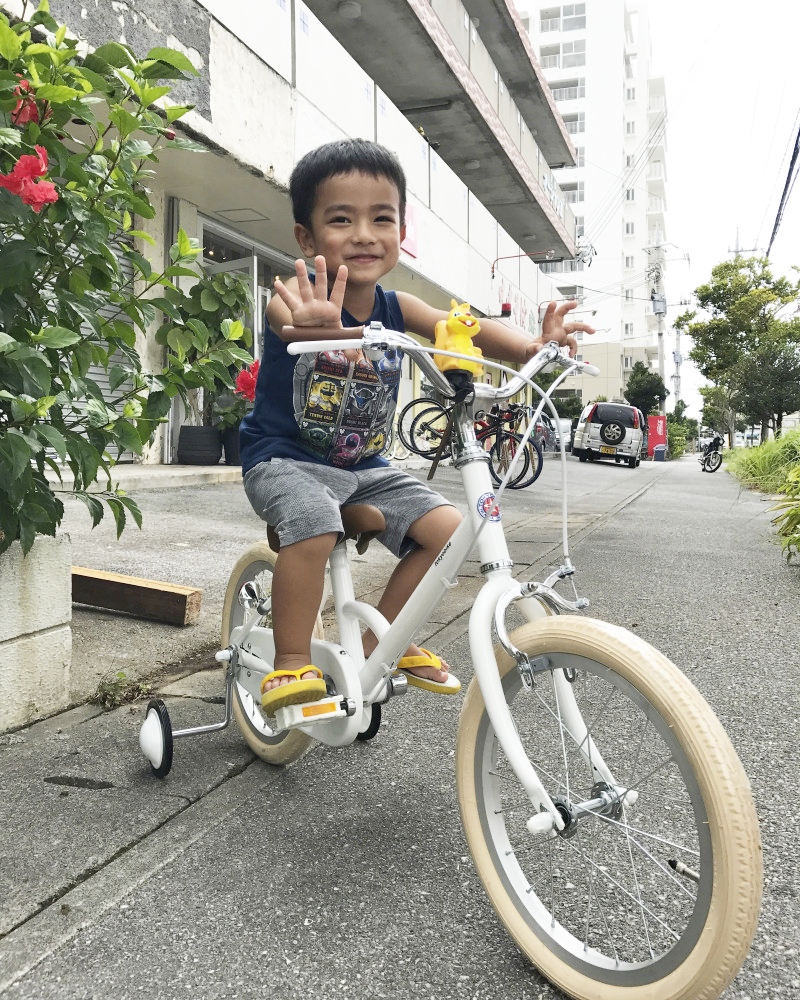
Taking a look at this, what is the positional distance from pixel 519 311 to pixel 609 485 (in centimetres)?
716

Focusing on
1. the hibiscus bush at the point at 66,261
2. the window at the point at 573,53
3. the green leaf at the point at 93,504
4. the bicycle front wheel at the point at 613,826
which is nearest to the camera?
the bicycle front wheel at the point at 613,826

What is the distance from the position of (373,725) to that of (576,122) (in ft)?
237

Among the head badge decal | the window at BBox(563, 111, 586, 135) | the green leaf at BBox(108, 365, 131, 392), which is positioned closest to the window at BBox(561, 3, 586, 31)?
the window at BBox(563, 111, 586, 135)

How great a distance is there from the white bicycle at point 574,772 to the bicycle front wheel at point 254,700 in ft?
1.10

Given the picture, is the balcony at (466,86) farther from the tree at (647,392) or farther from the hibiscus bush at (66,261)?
the tree at (647,392)

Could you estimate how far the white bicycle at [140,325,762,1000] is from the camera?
1273 millimetres

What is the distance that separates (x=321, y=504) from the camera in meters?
1.95

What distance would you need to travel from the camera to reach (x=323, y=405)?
203 centimetres

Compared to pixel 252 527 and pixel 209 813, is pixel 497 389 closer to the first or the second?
pixel 209 813

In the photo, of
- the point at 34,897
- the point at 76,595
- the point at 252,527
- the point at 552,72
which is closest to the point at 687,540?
the point at 252,527

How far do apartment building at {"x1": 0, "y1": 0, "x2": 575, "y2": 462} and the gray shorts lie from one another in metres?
5.08

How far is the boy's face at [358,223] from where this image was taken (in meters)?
1.89

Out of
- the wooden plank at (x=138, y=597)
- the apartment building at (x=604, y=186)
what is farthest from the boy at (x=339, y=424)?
the apartment building at (x=604, y=186)

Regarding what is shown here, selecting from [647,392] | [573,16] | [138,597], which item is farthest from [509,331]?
[573,16]
